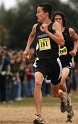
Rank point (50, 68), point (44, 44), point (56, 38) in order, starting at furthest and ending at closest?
point (50, 68), point (44, 44), point (56, 38)

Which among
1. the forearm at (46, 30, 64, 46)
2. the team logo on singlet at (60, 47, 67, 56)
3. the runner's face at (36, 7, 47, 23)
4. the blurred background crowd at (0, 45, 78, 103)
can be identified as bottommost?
the blurred background crowd at (0, 45, 78, 103)

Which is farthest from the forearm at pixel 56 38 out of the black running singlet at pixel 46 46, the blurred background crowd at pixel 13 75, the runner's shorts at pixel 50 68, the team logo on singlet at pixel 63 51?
the blurred background crowd at pixel 13 75

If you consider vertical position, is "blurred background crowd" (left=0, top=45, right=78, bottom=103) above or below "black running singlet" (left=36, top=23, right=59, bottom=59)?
below

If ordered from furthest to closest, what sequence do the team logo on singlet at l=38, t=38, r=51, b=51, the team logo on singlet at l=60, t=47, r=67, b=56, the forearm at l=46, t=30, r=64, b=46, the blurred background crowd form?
the blurred background crowd → the team logo on singlet at l=60, t=47, r=67, b=56 → the team logo on singlet at l=38, t=38, r=51, b=51 → the forearm at l=46, t=30, r=64, b=46

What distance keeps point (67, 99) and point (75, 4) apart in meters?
84.3

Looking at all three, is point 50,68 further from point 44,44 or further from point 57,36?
point 57,36

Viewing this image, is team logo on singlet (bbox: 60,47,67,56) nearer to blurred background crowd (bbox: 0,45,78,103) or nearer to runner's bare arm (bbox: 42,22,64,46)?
runner's bare arm (bbox: 42,22,64,46)

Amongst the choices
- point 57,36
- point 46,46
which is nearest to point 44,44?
point 46,46

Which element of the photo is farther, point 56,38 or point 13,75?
point 13,75

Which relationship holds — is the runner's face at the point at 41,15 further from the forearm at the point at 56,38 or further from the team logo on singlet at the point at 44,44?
the forearm at the point at 56,38

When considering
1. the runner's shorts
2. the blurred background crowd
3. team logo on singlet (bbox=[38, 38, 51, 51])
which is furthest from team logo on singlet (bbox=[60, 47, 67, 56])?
the blurred background crowd

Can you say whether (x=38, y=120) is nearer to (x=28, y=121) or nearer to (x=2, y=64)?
(x=28, y=121)

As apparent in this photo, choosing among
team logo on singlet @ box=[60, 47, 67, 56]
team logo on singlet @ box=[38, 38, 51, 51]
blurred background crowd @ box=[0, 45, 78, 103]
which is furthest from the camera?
blurred background crowd @ box=[0, 45, 78, 103]

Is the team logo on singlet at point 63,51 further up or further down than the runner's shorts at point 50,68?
further up
